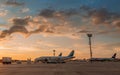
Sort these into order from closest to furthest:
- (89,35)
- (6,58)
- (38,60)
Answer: (89,35), (6,58), (38,60)

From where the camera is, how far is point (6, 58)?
15450cm

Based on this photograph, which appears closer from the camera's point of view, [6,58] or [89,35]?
[89,35]

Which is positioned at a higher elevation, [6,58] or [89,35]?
[89,35]

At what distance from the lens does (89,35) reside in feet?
440

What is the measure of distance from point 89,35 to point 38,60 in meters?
72.8

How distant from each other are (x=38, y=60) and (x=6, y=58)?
46771mm

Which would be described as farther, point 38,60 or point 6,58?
point 38,60

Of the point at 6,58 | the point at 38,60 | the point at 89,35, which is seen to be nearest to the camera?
the point at 89,35

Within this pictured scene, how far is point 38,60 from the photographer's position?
652ft

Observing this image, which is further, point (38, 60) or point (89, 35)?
point (38, 60)

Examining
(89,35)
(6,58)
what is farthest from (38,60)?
(89,35)

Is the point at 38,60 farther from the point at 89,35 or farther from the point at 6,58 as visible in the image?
the point at 89,35
